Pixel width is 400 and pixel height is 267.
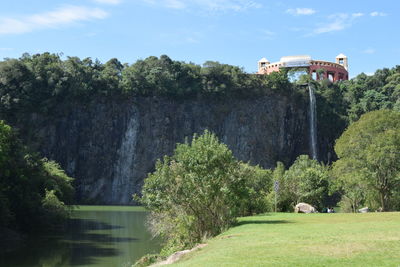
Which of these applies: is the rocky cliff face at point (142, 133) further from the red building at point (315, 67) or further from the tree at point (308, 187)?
the tree at point (308, 187)

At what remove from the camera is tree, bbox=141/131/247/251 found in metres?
26.7

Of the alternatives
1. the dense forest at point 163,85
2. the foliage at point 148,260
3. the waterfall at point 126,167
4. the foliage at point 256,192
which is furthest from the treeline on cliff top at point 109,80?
the foliage at point 148,260

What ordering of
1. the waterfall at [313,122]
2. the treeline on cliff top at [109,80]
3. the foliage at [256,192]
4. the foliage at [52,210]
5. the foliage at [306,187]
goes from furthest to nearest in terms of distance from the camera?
the waterfall at [313,122] → the treeline on cliff top at [109,80] → the foliage at [306,187] → the foliage at [52,210] → the foliage at [256,192]

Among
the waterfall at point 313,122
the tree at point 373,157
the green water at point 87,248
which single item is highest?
the waterfall at point 313,122

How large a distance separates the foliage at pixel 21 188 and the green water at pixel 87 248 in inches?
88.9

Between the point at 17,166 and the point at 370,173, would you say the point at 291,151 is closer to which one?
the point at 370,173

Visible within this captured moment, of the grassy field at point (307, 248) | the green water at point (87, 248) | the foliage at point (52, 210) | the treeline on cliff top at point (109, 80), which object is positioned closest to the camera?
the grassy field at point (307, 248)

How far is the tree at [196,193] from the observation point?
87.6ft

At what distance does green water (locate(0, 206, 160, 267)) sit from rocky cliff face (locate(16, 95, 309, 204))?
47.6 meters

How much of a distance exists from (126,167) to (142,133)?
7361 mm

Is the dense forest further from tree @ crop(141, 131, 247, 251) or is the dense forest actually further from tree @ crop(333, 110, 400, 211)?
tree @ crop(141, 131, 247, 251)

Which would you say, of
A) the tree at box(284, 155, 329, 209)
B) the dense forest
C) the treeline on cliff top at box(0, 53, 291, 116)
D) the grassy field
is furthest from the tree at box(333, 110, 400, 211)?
the treeline on cliff top at box(0, 53, 291, 116)

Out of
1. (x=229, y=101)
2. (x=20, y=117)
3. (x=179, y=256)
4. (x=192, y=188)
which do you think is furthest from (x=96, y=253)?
(x=229, y=101)

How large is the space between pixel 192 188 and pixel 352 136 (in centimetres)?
2095
